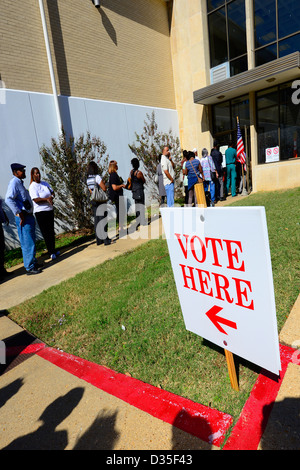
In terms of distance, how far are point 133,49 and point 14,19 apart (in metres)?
4.86

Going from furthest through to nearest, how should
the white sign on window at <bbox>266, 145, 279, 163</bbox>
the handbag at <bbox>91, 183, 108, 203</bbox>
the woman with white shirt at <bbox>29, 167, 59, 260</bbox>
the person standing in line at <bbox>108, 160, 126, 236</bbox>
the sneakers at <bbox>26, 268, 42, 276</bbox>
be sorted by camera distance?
1. the white sign on window at <bbox>266, 145, 279, 163</bbox>
2. the person standing in line at <bbox>108, 160, 126, 236</bbox>
3. the handbag at <bbox>91, 183, 108, 203</bbox>
4. the woman with white shirt at <bbox>29, 167, 59, 260</bbox>
5. the sneakers at <bbox>26, 268, 42, 276</bbox>

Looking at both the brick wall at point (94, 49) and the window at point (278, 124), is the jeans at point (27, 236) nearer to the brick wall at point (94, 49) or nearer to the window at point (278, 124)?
the brick wall at point (94, 49)

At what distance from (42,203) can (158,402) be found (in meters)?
4.74

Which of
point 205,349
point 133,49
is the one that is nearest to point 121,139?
point 133,49

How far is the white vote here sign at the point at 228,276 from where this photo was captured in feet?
4.97

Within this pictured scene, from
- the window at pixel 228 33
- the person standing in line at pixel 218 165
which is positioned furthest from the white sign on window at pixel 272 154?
the window at pixel 228 33

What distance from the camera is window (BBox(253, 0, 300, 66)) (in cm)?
1006

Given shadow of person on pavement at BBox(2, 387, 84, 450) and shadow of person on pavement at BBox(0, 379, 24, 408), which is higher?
shadow of person on pavement at BBox(2, 387, 84, 450)

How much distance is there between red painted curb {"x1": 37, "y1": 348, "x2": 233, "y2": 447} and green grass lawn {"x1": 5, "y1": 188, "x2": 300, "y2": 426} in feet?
0.23

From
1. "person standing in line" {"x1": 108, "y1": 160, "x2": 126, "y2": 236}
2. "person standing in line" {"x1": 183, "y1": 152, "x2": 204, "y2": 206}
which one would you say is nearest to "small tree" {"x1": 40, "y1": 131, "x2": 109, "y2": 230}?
"person standing in line" {"x1": 108, "y1": 160, "x2": 126, "y2": 236}

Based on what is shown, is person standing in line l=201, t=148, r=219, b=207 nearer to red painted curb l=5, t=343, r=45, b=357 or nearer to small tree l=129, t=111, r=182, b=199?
small tree l=129, t=111, r=182, b=199

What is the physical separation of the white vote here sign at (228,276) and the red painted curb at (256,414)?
0.29 m

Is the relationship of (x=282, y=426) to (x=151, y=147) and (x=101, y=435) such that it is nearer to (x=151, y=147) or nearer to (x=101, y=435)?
(x=101, y=435)

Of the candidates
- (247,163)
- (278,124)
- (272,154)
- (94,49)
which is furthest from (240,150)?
(94,49)
